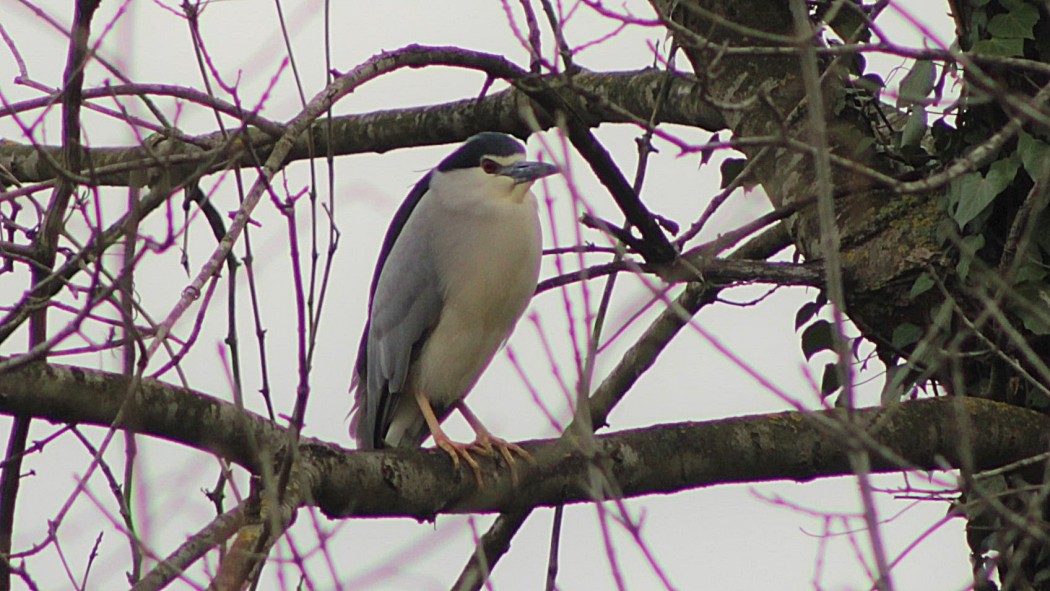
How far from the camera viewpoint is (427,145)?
512 centimetres

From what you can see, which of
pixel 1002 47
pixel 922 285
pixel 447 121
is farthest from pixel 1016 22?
pixel 447 121

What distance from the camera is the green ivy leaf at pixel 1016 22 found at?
11.8 ft

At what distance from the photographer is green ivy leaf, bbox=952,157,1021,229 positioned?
11.9 feet

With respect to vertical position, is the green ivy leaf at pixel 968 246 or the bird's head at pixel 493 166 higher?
the bird's head at pixel 493 166

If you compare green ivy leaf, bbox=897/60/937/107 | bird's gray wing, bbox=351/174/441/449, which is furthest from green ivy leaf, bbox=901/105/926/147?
bird's gray wing, bbox=351/174/441/449

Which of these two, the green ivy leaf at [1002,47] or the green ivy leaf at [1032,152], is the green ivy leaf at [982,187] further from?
the green ivy leaf at [1002,47]

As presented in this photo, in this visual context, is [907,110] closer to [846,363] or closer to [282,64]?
[282,64]

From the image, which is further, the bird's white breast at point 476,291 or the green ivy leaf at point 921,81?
the bird's white breast at point 476,291

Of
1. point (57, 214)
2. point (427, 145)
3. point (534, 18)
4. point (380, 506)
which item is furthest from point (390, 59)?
point (427, 145)

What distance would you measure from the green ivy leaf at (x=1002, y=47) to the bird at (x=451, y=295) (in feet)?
4.54

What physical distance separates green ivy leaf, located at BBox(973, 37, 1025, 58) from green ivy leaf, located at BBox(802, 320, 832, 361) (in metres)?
0.97

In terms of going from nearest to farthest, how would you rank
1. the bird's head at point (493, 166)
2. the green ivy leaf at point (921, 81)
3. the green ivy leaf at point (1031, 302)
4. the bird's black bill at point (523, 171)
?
the green ivy leaf at point (1031, 302)
the green ivy leaf at point (921, 81)
the bird's black bill at point (523, 171)
the bird's head at point (493, 166)

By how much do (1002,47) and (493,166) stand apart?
1.82 meters

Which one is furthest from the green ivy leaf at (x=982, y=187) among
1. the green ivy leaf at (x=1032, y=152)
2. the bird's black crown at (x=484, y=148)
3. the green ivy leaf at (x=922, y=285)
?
the bird's black crown at (x=484, y=148)
